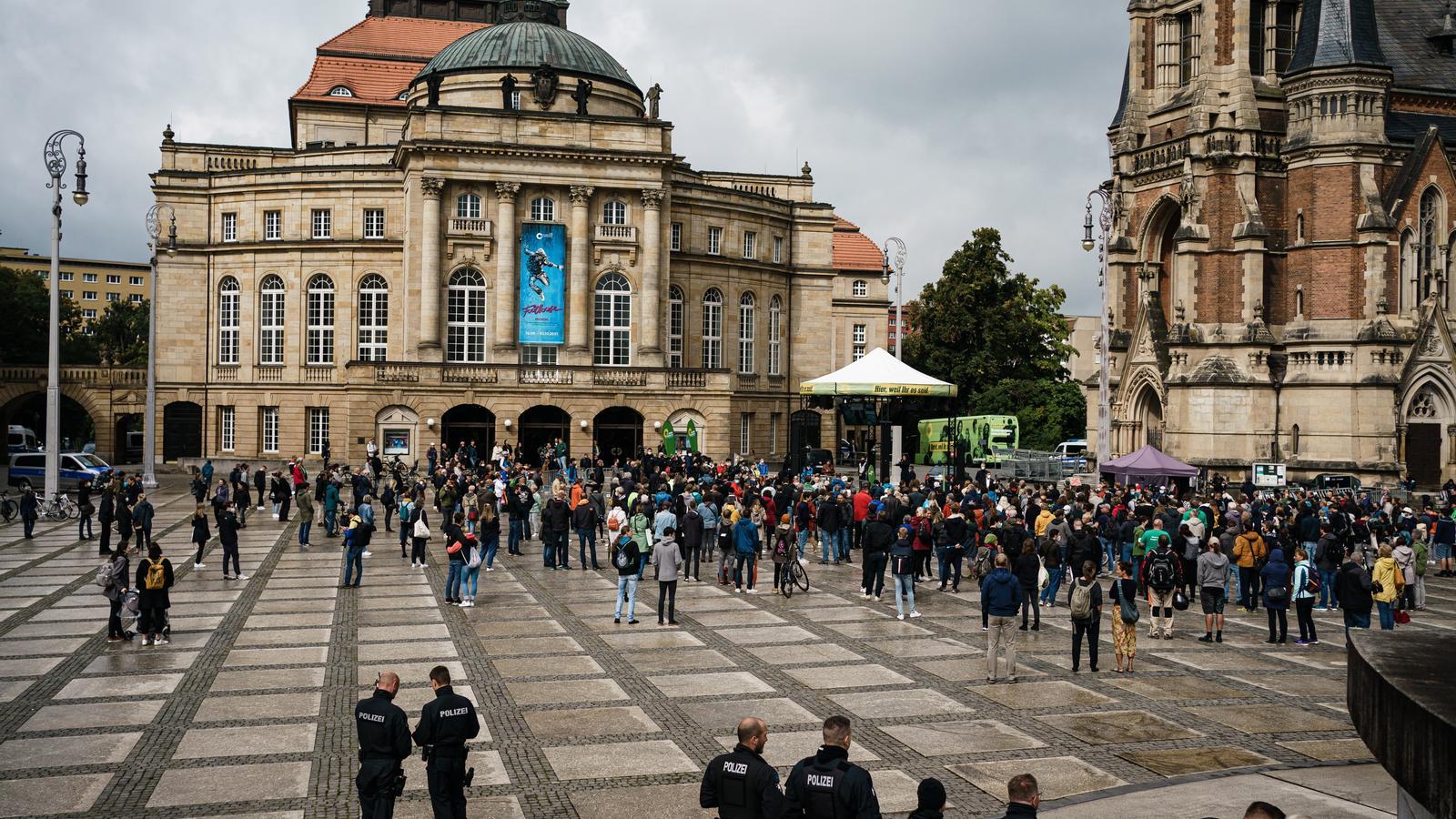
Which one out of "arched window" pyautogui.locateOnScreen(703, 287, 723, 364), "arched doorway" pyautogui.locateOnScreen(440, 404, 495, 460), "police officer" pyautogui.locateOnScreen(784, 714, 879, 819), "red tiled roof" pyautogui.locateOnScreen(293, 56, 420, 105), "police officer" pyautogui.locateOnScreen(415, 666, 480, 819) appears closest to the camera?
"police officer" pyautogui.locateOnScreen(784, 714, 879, 819)

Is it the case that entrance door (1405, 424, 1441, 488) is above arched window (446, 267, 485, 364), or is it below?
below

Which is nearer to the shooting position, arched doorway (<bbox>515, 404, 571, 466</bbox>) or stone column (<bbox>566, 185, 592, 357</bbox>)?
arched doorway (<bbox>515, 404, 571, 466</bbox>)

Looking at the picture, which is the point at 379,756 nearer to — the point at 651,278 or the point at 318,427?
the point at 651,278

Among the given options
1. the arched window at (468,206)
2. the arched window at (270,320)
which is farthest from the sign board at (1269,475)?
the arched window at (270,320)

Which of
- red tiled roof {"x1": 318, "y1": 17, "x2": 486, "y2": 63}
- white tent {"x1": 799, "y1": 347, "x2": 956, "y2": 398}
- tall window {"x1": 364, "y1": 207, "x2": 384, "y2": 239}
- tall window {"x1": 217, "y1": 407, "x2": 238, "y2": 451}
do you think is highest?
red tiled roof {"x1": 318, "y1": 17, "x2": 486, "y2": 63}

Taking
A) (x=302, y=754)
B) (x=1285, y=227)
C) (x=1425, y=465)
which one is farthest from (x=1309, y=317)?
(x=302, y=754)

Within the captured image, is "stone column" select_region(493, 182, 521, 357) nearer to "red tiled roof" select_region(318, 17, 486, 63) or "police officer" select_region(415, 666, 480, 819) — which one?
"red tiled roof" select_region(318, 17, 486, 63)

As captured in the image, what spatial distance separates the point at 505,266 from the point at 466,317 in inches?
120

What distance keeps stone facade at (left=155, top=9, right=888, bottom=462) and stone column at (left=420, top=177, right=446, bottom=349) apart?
93mm

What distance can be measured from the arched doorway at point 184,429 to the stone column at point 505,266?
688 inches

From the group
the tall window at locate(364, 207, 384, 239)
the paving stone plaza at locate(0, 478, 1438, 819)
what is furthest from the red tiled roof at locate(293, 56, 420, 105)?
the paving stone plaza at locate(0, 478, 1438, 819)

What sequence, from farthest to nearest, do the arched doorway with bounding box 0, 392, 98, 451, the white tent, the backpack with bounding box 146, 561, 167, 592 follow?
1. the arched doorway with bounding box 0, 392, 98, 451
2. the white tent
3. the backpack with bounding box 146, 561, 167, 592

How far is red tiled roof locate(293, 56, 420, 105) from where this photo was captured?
7588 centimetres

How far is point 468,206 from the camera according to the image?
194 ft
